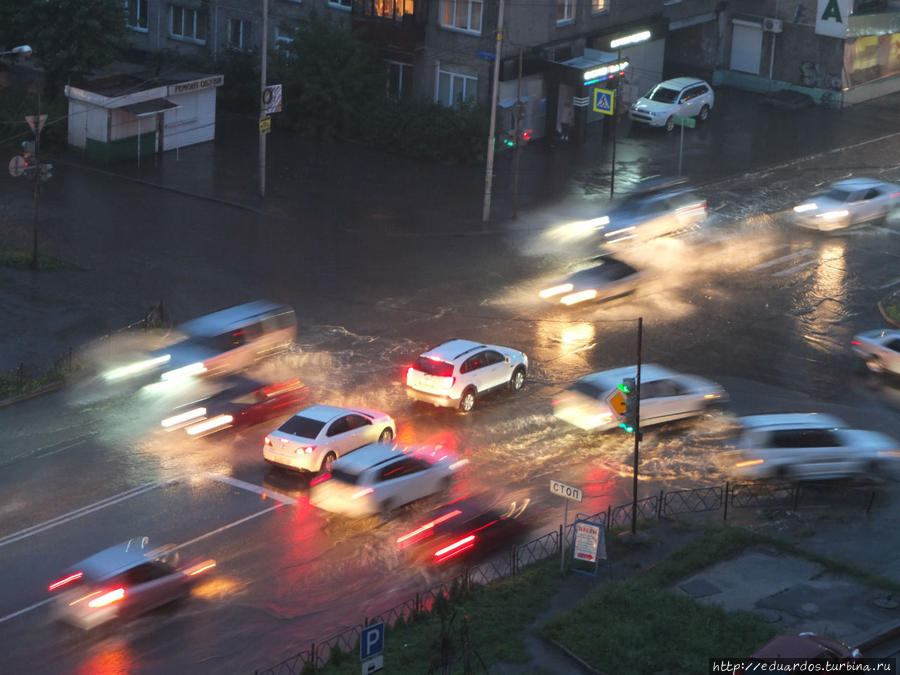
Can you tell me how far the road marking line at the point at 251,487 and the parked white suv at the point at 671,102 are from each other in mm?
32683

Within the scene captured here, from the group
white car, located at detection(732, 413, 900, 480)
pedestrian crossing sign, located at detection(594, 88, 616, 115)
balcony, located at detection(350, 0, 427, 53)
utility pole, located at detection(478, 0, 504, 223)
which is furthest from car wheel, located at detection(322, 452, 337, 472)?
balcony, located at detection(350, 0, 427, 53)

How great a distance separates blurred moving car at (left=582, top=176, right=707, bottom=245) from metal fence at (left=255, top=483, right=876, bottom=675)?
53.1 feet

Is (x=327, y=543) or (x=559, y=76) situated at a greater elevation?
(x=559, y=76)

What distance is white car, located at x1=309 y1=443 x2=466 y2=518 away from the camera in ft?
77.0

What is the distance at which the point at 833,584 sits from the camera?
2072cm

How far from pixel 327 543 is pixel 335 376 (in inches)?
322

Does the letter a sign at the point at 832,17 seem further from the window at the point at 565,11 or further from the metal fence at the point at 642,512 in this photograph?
the metal fence at the point at 642,512

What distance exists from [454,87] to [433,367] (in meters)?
25.1

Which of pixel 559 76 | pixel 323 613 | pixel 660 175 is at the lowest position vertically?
pixel 323 613

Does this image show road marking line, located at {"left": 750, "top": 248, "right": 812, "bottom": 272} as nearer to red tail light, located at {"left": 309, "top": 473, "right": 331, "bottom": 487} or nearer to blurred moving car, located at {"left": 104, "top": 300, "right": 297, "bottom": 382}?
blurred moving car, located at {"left": 104, "top": 300, "right": 297, "bottom": 382}

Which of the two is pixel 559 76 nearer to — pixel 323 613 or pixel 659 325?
pixel 659 325

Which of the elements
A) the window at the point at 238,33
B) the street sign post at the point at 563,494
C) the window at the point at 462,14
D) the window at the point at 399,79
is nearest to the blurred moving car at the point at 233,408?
the street sign post at the point at 563,494

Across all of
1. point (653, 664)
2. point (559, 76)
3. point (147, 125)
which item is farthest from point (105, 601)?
point (559, 76)

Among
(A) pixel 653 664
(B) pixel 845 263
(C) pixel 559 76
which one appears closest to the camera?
(A) pixel 653 664
